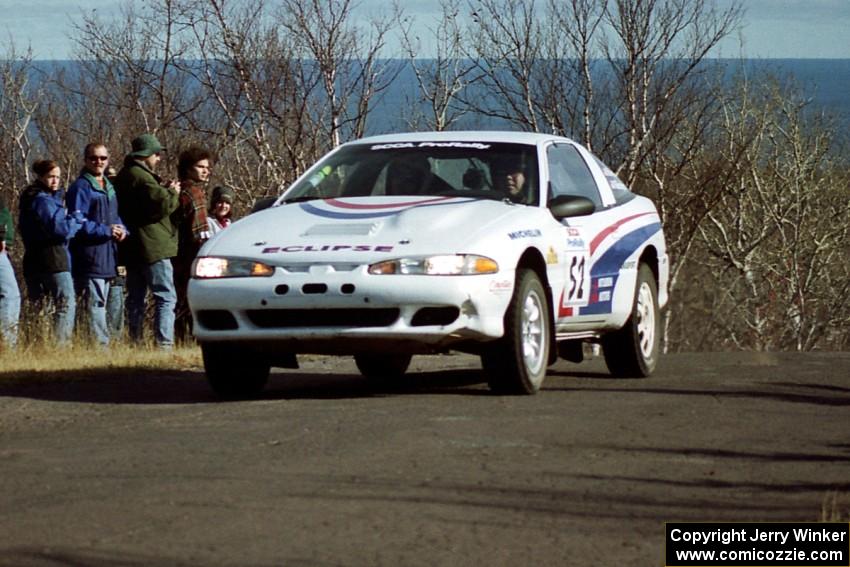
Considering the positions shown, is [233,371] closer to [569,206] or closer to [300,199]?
[300,199]

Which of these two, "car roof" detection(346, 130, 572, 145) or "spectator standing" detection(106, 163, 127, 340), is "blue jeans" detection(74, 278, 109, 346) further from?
"car roof" detection(346, 130, 572, 145)

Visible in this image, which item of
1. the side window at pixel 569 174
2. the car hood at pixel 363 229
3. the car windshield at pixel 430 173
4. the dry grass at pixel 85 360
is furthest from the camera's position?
the dry grass at pixel 85 360

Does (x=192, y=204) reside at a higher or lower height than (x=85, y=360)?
higher

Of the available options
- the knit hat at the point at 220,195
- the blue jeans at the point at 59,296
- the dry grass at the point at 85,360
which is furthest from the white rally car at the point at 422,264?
the knit hat at the point at 220,195

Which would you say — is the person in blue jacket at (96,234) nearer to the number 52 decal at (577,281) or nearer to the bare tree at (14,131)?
the number 52 decal at (577,281)

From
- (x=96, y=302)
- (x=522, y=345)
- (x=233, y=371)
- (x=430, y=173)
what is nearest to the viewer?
(x=522, y=345)

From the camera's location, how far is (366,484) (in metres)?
7.20

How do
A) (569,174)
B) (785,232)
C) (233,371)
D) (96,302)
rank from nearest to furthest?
(233,371), (569,174), (96,302), (785,232)

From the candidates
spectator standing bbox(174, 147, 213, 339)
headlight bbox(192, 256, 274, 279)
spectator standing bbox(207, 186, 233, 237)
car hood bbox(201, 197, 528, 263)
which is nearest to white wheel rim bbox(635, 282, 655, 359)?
car hood bbox(201, 197, 528, 263)

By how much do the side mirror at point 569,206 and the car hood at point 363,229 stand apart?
0.21 meters

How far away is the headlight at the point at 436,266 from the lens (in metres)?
10.2

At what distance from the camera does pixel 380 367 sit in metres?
13.0

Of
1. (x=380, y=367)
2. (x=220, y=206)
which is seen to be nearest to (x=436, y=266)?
(x=380, y=367)

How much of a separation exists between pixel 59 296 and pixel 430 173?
4.28m
